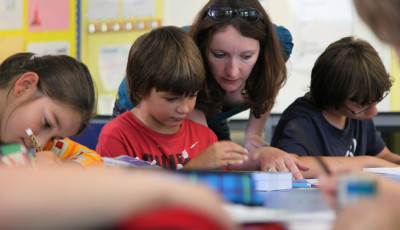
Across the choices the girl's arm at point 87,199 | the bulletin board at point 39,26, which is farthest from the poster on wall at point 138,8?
the girl's arm at point 87,199

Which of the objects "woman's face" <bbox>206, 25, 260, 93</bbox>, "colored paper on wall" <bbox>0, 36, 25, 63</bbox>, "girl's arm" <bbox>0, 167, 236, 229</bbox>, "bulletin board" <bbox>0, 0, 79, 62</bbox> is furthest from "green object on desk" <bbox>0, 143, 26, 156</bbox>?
"colored paper on wall" <bbox>0, 36, 25, 63</bbox>

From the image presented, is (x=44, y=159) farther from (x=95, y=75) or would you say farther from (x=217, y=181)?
(x=95, y=75)

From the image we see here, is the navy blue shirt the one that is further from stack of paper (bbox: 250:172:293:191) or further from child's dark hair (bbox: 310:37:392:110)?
stack of paper (bbox: 250:172:293:191)

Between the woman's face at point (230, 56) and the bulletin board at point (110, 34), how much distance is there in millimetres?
1568

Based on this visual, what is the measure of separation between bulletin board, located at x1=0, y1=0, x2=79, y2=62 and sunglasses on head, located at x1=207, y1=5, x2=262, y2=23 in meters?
1.80

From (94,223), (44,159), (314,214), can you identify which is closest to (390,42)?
(314,214)

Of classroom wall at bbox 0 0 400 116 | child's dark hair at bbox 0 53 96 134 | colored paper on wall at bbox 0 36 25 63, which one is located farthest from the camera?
colored paper on wall at bbox 0 36 25 63

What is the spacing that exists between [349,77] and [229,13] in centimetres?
53

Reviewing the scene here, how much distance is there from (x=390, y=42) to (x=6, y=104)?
79cm

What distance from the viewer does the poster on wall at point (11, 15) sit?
3244 millimetres

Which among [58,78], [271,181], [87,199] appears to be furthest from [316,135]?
[87,199]

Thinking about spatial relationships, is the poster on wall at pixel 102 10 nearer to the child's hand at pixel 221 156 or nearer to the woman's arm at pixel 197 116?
the woman's arm at pixel 197 116

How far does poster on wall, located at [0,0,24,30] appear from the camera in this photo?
3244 mm

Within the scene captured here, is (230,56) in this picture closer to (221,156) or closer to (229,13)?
(229,13)
